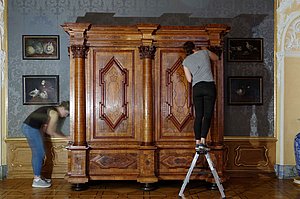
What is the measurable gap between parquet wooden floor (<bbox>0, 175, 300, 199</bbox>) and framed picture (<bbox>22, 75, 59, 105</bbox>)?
1.35m

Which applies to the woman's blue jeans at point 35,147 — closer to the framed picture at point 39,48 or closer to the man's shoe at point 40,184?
the man's shoe at point 40,184

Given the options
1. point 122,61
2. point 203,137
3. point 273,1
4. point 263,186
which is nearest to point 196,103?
point 203,137

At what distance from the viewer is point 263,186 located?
6.21m

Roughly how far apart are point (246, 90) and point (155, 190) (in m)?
2.47

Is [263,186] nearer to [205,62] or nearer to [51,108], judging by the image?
[205,62]

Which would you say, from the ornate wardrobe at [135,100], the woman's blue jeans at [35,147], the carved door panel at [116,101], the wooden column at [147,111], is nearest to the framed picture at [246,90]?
the ornate wardrobe at [135,100]

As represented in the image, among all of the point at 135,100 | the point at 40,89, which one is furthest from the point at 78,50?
the point at 40,89

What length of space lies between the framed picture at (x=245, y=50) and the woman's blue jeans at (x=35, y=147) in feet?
11.3

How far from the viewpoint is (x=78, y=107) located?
19.3ft

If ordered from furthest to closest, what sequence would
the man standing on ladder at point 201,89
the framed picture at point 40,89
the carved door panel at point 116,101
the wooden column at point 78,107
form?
the framed picture at point 40,89, the carved door panel at point 116,101, the wooden column at point 78,107, the man standing on ladder at point 201,89

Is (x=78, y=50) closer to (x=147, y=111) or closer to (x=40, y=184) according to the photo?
(x=147, y=111)

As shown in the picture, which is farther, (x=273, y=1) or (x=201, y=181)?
(x=273, y=1)

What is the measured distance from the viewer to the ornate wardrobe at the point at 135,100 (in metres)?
5.90

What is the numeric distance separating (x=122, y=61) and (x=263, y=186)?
112 inches
